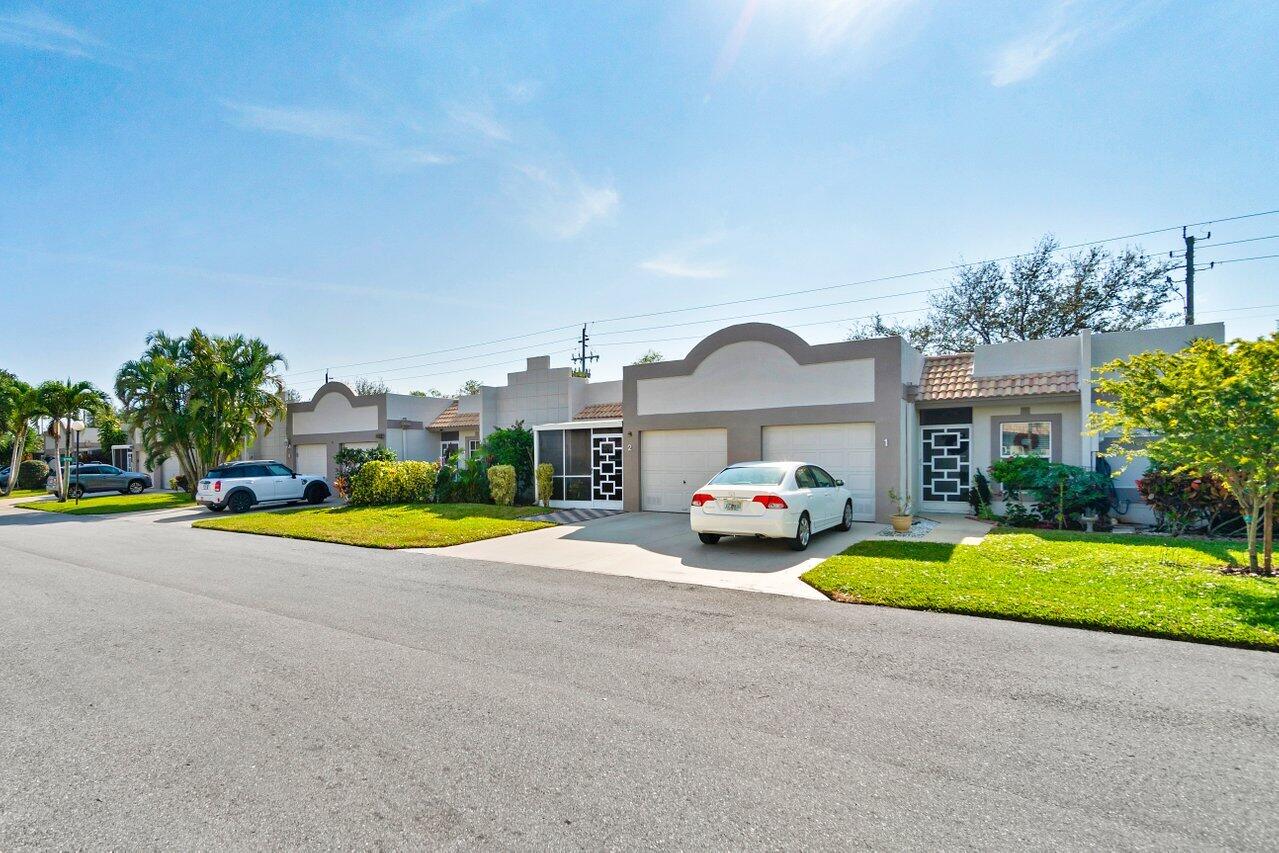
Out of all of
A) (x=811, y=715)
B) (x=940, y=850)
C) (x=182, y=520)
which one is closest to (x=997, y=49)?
(x=811, y=715)

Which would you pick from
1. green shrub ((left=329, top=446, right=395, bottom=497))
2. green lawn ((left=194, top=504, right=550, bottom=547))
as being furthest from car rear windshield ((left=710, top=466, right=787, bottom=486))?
green shrub ((left=329, top=446, right=395, bottom=497))

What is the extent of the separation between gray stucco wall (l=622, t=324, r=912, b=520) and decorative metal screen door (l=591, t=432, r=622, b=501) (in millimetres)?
769

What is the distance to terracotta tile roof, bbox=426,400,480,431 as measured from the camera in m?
23.7

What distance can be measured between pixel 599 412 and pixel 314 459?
1398cm

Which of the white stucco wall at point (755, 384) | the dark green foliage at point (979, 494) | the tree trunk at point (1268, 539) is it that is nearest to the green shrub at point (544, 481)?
the white stucco wall at point (755, 384)

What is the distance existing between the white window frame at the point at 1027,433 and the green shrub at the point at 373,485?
1673 cm

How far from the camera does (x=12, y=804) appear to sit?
302 centimetres

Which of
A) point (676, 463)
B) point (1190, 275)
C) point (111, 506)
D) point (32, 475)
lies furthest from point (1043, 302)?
point (32, 475)

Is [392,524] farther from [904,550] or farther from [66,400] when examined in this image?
[66,400]

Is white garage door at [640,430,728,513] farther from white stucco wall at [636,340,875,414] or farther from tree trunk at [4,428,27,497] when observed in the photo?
tree trunk at [4,428,27,497]

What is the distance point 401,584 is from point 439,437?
18084 millimetres

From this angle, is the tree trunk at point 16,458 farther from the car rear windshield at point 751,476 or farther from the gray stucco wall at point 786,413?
the car rear windshield at point 751,476

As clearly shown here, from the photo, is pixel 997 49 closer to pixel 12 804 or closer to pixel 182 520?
pixel 12 804

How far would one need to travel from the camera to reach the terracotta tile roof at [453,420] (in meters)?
23.7
